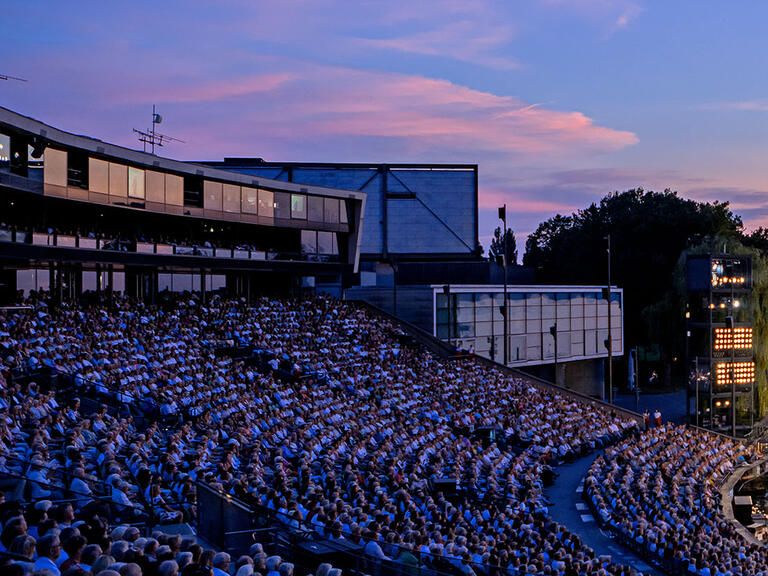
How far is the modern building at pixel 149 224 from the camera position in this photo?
30.8 m

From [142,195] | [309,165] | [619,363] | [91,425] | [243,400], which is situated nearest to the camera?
[91,425]

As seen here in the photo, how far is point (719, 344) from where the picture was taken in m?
43.7

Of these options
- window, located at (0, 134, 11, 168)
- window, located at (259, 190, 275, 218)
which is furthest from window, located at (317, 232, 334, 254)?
window, located at (0, 134, 11, 168)

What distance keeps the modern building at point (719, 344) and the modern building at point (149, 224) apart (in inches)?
634

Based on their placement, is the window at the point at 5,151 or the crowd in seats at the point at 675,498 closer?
the crowd in seats at the point at 675,498

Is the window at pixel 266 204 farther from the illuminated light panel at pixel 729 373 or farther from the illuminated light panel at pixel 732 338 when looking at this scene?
the illuminated light panel at pixel 729 373

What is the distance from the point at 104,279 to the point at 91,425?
1841 centimetres

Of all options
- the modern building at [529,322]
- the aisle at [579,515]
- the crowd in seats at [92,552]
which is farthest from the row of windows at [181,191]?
the crowd in seats at [92,552]

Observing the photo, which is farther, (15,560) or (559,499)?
(559,499)

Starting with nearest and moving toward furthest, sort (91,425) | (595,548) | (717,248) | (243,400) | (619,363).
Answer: (91,425) < (595,548) < (243,400) < (717,248) < (619,363)

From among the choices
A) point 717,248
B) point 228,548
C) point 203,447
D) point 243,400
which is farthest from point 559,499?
point 717,248

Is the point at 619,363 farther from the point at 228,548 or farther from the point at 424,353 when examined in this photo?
the point at 228,548

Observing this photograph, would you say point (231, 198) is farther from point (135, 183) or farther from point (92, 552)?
point (92, 552)

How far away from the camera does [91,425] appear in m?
19.3
